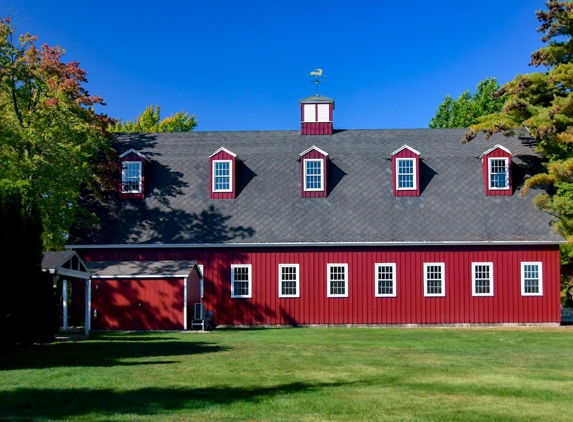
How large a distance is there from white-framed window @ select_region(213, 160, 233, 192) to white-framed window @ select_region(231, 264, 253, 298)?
373 centimetres

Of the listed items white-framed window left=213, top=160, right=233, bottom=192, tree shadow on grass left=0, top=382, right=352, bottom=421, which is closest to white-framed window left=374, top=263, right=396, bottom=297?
white-framed window left=213, top=160, right=233, bottom=192

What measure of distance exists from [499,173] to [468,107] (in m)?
20.0

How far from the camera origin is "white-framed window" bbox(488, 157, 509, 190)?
108ft

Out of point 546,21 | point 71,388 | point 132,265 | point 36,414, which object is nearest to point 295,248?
point 132,265

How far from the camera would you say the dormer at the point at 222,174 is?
33594 mm

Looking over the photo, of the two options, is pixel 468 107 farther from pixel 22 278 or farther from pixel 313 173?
pixel 22 278

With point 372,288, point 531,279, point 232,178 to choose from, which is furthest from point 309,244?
point 531,279

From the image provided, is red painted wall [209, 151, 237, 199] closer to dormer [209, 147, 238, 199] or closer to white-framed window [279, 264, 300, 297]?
dormer [209, 147, 238, 199]

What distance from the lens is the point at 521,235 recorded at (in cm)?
3131

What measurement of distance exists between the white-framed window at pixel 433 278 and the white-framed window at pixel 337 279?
10.7 ft

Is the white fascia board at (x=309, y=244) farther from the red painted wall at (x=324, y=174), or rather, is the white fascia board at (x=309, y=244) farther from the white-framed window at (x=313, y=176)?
the white-framed window at (x=313, y=176)

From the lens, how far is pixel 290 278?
31766 millimetres

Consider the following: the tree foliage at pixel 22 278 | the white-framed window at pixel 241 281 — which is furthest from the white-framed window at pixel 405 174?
the tree foliage at pixel 22 278

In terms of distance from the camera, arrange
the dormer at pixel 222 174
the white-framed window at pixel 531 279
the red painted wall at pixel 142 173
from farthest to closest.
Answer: the red painted wall at pixel 142 173
the dormer at pixel 222 174
the white-framed window at pixel 531 279
